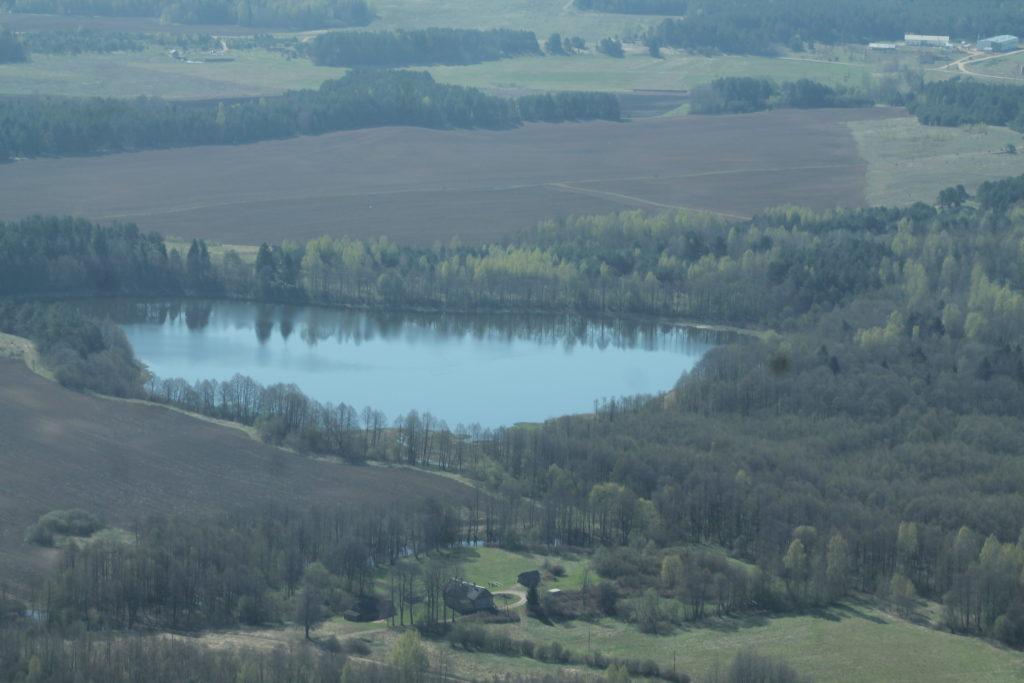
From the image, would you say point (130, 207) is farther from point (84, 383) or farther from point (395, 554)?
point (395, 554)

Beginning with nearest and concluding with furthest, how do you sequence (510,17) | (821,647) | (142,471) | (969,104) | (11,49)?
1. (821,647)
2. (142,471)
3. (969,104)
4. (11,49)
5. (510,17)

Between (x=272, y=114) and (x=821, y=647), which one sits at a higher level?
(x=272, y=114)

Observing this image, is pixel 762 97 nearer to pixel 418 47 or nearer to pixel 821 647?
pixel 418 47

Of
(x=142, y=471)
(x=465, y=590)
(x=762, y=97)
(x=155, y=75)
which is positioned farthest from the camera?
(x=155, y=75)

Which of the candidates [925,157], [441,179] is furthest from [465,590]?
[925,157]

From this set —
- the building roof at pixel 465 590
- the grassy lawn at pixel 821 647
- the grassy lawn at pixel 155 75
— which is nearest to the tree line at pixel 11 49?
the grassy lawn at pixel 155 75

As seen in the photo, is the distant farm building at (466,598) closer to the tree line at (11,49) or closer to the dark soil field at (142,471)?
the dark soil field at (142,471)

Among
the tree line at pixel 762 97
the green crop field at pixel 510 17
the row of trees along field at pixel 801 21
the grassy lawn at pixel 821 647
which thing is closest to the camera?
the grassy lawn at pixel 821 647
